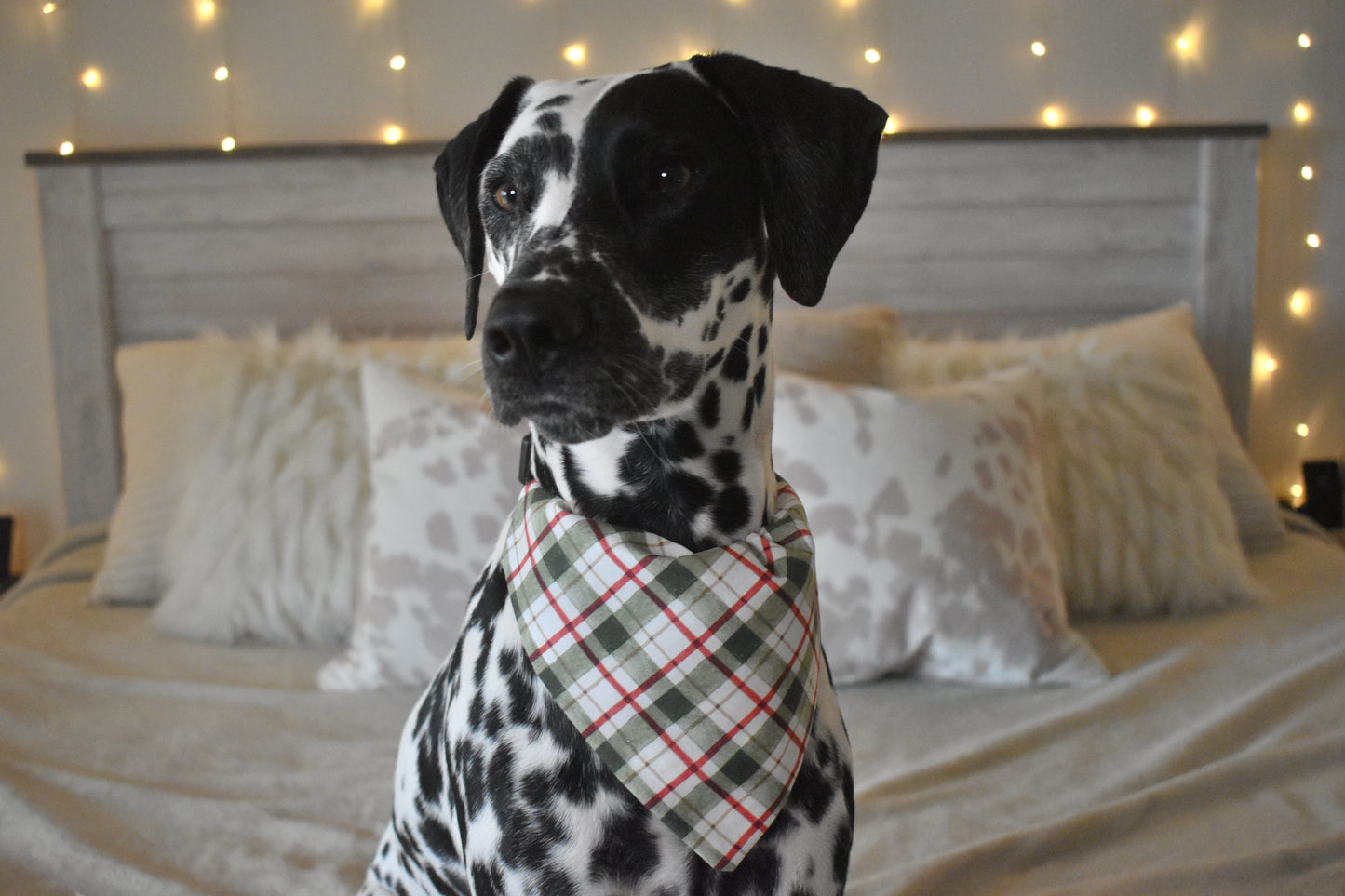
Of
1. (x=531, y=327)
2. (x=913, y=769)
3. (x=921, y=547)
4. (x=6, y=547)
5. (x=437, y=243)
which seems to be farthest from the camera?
(x=6, y=547)

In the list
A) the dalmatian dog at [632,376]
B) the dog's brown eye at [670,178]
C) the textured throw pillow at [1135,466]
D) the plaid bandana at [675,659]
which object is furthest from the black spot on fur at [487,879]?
the textured throw pillow at [1135,466]

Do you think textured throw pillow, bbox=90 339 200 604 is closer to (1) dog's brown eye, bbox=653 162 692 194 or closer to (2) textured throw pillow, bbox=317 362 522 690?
(2) textured throw pillow, bbox=317 362 522 690

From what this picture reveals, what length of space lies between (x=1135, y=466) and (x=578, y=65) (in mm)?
1697

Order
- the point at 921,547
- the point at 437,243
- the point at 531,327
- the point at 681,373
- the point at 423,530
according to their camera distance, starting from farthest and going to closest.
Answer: the point at 437,243, the point at 423,530, the point at 921,547, the point at 681,373, the point at 531,327

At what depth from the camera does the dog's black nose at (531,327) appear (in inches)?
32.8

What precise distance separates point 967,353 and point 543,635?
163 centimetres

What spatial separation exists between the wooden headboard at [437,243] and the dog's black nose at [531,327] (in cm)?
193

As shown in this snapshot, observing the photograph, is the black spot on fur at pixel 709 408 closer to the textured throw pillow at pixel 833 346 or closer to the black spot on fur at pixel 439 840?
the black spot on fur at pixel 439 840

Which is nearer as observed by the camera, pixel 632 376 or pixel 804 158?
pixel 632 376

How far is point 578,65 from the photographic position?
2752mm

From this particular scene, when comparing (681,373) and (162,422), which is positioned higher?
(681,373)

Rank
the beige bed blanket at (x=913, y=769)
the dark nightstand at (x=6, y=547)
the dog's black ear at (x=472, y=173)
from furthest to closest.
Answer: the dark nightstand at (x=6, y=547) → the beige bed blanket at (x=913, y=769) → the dog's black ear at (x=472, y=173)

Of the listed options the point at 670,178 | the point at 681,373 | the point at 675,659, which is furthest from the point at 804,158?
the point at 675,659

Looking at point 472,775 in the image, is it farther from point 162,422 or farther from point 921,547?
point 162,422
